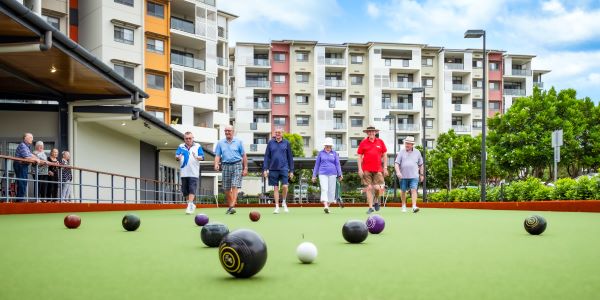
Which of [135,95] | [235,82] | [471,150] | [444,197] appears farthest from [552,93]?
[135,95]

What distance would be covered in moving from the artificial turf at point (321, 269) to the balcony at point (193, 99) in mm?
41543

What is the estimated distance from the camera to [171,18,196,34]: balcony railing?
48.6 m

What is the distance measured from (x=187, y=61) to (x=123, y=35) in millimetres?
8517

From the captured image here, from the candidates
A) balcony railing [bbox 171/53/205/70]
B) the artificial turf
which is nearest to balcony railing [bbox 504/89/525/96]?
balcony railing [bbox 171/53/205/70]

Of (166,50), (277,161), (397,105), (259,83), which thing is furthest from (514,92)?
(277,161)

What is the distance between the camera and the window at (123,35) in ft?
134

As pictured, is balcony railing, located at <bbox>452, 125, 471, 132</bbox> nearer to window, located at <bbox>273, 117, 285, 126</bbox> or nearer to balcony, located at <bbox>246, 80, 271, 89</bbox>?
window, located at <bbox>273, 117, 285, 126</bbox>

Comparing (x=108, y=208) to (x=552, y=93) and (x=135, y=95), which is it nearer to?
(x=135, y=95)

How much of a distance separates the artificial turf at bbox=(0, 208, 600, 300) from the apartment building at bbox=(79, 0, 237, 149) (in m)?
36.4

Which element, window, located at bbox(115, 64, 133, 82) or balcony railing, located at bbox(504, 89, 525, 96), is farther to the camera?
balcony railing, located at bbox(504, 89, 525, 96)

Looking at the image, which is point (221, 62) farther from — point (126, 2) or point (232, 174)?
point (232, 174)

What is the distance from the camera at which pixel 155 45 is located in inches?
1752

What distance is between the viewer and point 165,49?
4494cm

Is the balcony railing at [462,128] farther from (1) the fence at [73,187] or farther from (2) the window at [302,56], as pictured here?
(1) the fence at [73,187]
